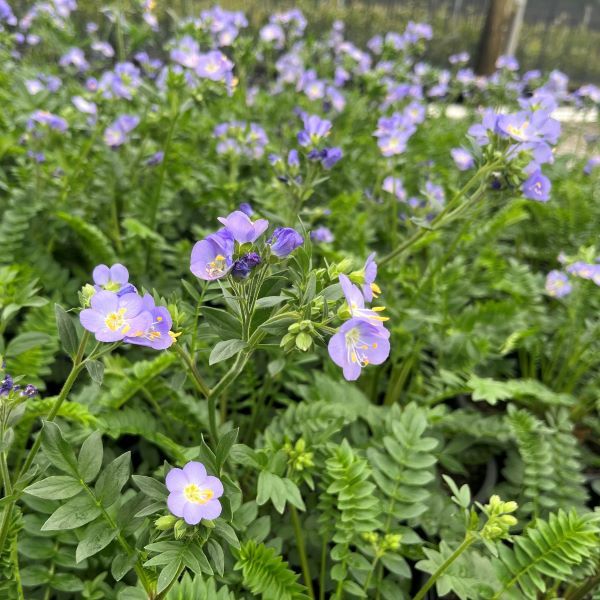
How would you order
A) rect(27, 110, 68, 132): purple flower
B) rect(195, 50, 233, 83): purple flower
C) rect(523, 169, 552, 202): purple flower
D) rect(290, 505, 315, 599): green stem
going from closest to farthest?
rect(290, 505, 315, 599): green stem, rect(523, 169, 552, 202): purple flower, rect(195, 50, 233, 83): purple flower, rect(27, 110, 68, 132): purple flower

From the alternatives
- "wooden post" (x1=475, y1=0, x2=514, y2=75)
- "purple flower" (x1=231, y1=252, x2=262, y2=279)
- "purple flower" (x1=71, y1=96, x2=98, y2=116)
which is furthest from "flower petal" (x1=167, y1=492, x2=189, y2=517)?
"wooden post" (x1=475, y1=0, x2=514, y2=75)

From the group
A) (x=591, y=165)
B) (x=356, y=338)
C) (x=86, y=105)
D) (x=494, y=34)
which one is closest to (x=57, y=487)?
(x=356, y=338)

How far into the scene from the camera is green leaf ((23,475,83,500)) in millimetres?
873

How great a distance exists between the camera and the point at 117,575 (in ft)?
2.96

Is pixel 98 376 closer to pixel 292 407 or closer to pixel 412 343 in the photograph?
pixel 292 407

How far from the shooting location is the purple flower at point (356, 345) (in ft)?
2.82

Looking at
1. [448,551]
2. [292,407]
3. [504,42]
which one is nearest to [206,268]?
[292,407]

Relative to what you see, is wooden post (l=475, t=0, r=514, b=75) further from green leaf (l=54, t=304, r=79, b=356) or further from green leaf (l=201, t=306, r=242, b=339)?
green leaf (l=54, t=304, r=79, b=356)

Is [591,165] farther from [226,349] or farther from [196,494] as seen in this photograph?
[196,494]

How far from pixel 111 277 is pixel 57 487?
349mm

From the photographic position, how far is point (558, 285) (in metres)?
2.24

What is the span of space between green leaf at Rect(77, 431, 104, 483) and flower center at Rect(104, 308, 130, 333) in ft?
0.63

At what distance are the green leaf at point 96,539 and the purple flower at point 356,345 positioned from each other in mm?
457

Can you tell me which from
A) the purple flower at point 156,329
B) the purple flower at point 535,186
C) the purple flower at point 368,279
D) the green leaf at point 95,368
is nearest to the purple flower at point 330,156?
the purple flower at point 535,186
